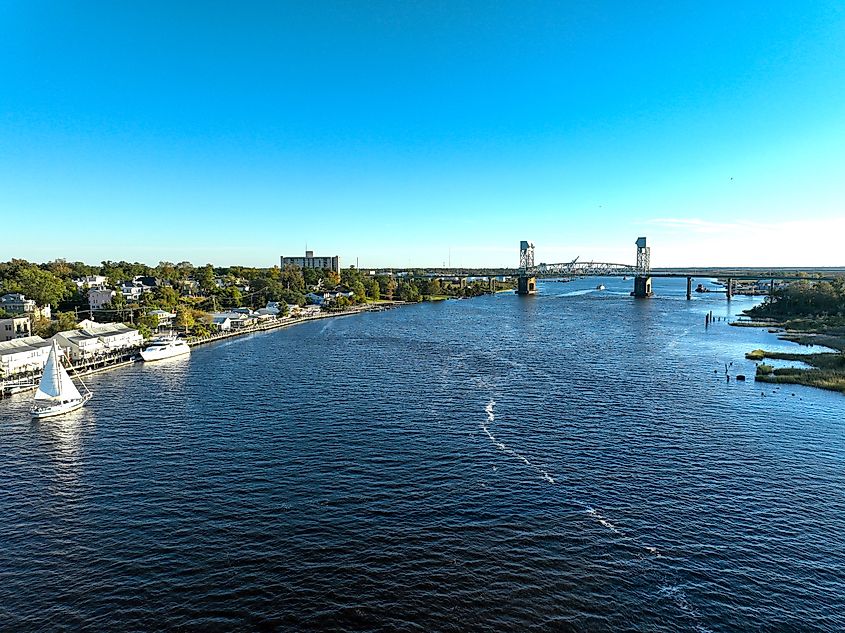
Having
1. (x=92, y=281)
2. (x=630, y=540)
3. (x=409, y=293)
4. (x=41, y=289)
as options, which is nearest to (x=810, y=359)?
(x=630, y=540)

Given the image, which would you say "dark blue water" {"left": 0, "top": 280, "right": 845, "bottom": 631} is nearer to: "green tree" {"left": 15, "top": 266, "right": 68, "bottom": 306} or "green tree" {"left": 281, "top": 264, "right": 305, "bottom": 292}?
"green tree" {"left": 15, "top": 266, "right": 68, "bottom": 306}

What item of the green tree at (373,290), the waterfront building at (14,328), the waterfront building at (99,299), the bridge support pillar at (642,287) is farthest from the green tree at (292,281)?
the bridge support pillar at (642,287)

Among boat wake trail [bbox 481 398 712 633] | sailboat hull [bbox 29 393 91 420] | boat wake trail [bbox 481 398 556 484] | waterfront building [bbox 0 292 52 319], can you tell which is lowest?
boat wake trail [bbox 481 398 712 633]

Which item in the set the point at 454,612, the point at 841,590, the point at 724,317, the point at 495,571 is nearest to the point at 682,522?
the point at 841,590

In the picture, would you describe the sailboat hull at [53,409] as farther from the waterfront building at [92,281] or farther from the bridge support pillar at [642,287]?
the bridge support pillar at [642,287]

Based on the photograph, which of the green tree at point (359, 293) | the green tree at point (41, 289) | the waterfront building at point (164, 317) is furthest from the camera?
the green tree at point (359, 293)

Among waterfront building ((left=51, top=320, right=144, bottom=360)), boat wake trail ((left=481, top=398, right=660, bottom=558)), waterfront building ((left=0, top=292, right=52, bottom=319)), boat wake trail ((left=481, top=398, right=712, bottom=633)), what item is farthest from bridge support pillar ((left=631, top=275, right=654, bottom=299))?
waterfront building ((left=0, top=292, right=52, bottom=319))

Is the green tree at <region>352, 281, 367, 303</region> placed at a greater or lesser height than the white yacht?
greater
